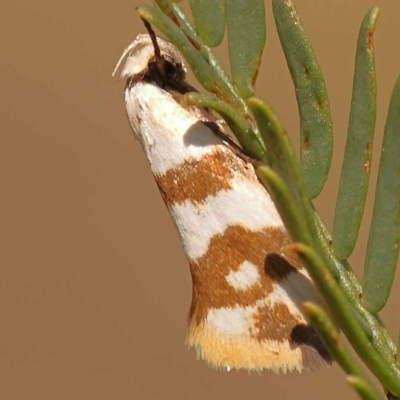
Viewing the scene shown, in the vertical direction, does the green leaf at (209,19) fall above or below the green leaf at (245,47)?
above

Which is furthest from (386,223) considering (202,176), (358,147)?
(202,176)

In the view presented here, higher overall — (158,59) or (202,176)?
(158,59)

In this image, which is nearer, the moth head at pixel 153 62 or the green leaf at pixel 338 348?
the green leaf at pixel 338 348

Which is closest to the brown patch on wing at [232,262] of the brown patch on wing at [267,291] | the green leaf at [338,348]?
the brown patch on wing at [267,291]

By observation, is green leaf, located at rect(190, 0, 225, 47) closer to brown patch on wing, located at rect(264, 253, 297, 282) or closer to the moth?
the moth

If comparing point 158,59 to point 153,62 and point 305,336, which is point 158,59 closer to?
point 153,62

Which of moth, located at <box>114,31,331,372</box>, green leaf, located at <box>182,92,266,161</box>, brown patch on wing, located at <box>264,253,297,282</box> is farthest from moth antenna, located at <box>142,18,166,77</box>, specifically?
brown patch on wing, located at <box>264,253,297,282</box>

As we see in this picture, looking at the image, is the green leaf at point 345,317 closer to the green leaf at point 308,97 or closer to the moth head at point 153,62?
the green leaf at point 308,97
